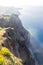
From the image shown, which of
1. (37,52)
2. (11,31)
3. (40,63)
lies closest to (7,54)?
(11,31)

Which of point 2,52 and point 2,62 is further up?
point 2,52

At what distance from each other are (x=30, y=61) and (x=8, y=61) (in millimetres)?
51689

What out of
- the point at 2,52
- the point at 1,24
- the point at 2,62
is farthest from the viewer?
the point at 1,24

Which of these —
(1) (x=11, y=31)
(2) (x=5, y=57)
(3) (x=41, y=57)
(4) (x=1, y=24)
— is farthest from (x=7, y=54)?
(3) (x=41, y=57)

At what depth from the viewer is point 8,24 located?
98250mm

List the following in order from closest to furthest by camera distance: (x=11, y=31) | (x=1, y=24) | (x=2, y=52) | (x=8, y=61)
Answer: (x=8, y=61), (x=2, y=52), (x=11, y=31), (x=1, y=24)

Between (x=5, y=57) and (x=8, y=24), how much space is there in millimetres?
76131

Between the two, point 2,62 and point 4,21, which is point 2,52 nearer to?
point 2,62

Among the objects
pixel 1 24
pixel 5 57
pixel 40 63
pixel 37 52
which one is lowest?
pixel 5 57

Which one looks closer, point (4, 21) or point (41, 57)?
point (4, 21)

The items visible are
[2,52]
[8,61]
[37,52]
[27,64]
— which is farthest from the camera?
[37,52]

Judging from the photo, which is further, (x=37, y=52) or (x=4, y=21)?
(x=37, y=52)

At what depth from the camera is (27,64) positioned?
6969cm

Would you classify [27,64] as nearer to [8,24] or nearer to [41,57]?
[8,24]
